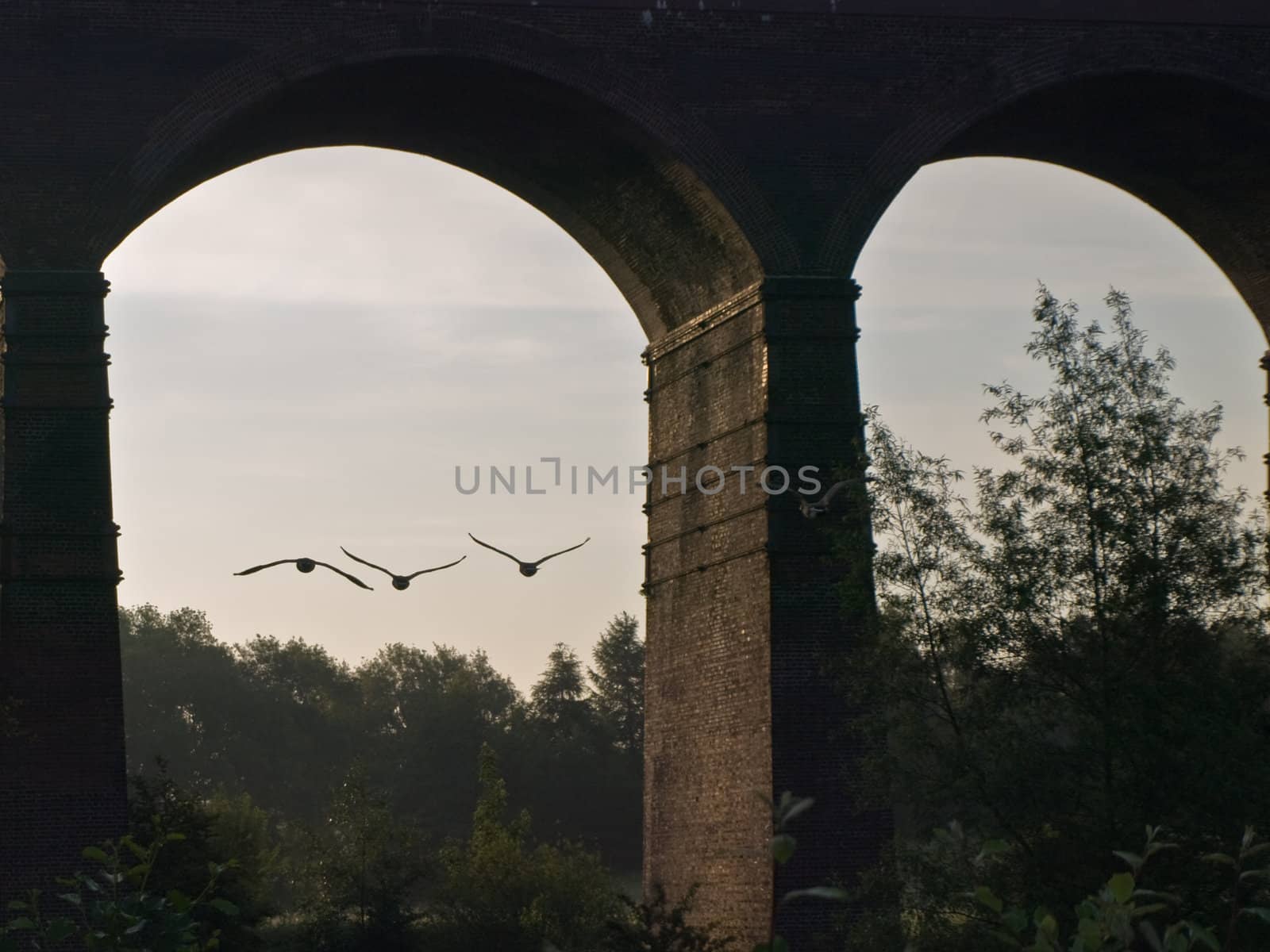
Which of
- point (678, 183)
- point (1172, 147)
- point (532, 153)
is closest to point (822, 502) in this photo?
point (678, 183)

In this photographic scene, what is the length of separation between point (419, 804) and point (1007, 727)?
5728 centimetres

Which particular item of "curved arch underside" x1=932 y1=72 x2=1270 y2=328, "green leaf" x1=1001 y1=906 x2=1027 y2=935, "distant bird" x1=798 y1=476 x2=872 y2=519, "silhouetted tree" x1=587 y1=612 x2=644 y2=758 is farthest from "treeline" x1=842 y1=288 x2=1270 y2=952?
"silhouetted tree" x1=587 y1=612 x2=644 y2=758

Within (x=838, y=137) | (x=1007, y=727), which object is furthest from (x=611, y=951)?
(x=838, y=137)

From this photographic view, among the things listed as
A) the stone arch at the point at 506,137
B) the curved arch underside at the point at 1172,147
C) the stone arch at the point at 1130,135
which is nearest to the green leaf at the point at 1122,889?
the stone arch at the point at 506,137

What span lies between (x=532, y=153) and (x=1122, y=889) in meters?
21.8

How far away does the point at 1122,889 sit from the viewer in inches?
228

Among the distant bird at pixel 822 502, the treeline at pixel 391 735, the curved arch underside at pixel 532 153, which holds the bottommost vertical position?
the treeline at pixel 391 735

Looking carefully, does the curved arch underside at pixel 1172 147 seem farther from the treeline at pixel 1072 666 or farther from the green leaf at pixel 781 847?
the green leaf at pixel 781 847

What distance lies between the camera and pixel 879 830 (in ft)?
78.2

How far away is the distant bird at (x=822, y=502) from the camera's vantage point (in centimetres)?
2255

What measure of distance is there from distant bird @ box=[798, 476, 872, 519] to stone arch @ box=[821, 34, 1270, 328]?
301cm

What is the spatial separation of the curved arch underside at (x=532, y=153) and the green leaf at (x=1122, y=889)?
19575 mm

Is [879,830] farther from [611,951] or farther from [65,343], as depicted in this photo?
[65,343]

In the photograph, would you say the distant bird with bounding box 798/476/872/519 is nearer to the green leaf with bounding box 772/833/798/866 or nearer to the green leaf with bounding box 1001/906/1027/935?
the green leaf with bounding box 1001/906/1027/935
